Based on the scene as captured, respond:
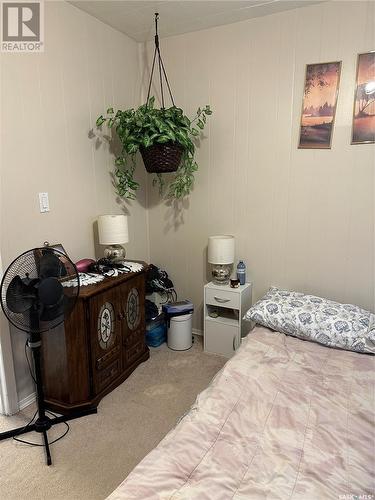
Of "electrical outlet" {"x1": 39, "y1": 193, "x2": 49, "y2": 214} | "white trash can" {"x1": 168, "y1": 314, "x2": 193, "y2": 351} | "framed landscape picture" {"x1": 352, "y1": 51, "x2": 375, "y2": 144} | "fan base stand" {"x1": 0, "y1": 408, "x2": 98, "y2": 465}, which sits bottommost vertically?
"fan base stand" {"x1": 0, "y1": 408, "x2": 98, "y2": 465}

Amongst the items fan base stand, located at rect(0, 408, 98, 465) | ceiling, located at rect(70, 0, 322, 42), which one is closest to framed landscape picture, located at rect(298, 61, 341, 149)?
ceiling, located at rect(70, 0, 322, 42)

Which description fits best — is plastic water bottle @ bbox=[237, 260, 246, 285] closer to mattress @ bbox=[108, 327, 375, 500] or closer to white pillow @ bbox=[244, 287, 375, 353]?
white pillow @ bbox=[244, 287, 375, 353]

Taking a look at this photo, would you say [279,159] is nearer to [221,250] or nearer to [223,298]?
[221,250]

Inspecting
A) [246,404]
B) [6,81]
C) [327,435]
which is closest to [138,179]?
[6,81]

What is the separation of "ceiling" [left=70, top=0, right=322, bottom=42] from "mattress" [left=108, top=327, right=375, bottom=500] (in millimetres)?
2310

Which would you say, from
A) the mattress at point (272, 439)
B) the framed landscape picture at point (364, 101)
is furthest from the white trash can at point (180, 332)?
the framed landscape picture at point (364, 101)

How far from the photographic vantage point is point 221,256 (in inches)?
107

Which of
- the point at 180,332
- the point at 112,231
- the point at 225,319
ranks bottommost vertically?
the point at 180,332

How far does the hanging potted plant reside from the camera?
2369mm

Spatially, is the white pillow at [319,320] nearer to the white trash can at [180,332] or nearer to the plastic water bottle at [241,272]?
the plastic water bottle at [241,272]

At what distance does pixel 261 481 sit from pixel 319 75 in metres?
2.40

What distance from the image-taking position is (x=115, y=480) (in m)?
1.62

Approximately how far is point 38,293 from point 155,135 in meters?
1.33

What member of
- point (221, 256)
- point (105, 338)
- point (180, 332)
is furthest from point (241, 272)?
point (105, 338)
